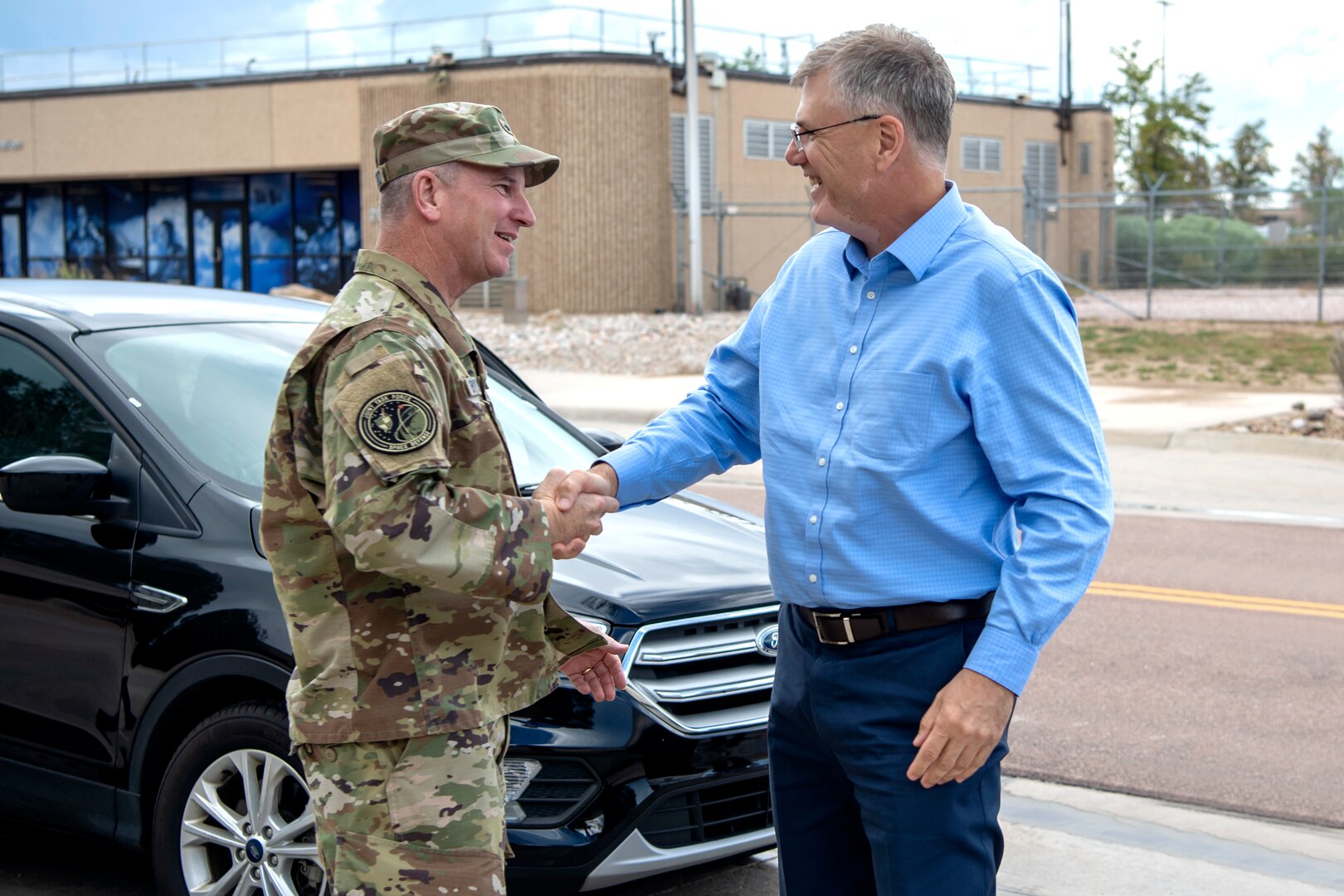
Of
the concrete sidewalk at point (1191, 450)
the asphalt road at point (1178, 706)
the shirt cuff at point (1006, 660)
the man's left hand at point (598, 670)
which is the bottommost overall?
the asphalt road at point (1178, 706)

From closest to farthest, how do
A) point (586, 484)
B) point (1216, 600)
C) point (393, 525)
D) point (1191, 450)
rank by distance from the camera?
point (393, 525), point (586, 484), point (1216, 600), point (1191, 450)

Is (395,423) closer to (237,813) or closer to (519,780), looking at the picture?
(519,780)

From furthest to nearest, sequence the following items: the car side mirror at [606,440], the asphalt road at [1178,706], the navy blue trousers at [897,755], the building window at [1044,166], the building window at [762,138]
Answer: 1. the building window at [1044,166]
2. the building window at [762,138]
3. the car side mirror at [606,440]
4. the asphalt road at [1178,706]
5. the navy blue trousers at [897,755]

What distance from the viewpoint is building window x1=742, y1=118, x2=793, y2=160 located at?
35562mm

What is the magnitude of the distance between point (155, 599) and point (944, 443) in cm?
225

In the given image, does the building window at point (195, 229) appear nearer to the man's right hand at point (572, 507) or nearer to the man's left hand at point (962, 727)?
the man's right hand at point (572, 507)

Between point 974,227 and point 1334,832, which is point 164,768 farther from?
point 1334,832

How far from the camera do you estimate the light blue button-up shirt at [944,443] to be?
243cm

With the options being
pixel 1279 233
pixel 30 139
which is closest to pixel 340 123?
pixel 30 139

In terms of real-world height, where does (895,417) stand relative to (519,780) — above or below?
above

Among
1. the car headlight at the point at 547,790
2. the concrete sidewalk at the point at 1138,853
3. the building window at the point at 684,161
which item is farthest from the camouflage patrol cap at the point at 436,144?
the building window at the point at 684,161

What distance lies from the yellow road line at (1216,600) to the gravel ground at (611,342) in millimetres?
12078

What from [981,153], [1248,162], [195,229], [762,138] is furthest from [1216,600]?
[1248,162]

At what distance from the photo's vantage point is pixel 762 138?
3588 centimetres
